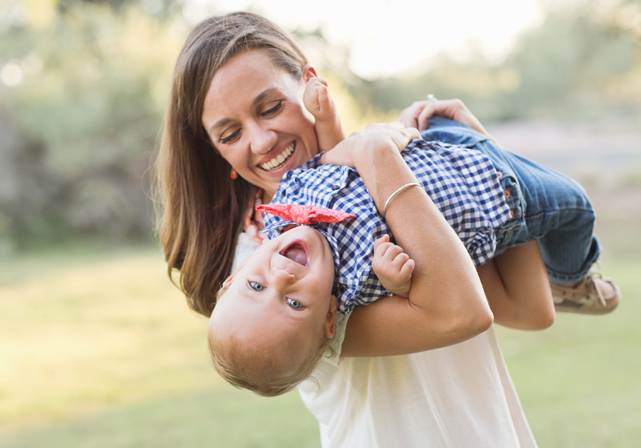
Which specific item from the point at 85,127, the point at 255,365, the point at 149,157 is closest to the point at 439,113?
the point at 255,365

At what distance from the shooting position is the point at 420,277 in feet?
4.28

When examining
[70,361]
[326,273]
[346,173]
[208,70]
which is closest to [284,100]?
[208,70]

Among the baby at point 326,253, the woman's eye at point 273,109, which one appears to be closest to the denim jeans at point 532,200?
the baby at point 326,253

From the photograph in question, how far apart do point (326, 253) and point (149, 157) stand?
767 cm

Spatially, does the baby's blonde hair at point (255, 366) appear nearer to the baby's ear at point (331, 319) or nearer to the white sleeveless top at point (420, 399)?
the baby's ear at point (331, 319)

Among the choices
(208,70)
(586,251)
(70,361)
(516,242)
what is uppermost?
(208,70)

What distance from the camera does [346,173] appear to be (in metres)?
1.45

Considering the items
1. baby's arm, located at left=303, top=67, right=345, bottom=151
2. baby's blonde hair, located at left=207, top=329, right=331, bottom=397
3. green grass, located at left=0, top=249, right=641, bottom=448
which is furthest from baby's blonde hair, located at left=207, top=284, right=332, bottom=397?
green grass, located at left=0, top=249, right=641, bottom=448

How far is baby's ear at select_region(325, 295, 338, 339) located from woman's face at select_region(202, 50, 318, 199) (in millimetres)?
453

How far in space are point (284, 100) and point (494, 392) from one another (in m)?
0.97

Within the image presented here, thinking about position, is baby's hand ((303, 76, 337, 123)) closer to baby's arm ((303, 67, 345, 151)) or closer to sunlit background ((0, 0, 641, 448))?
baby's arm ((303, 67, 345, 151))

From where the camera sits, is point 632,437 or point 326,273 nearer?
point 326,273

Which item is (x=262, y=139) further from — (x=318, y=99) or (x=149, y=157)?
(x=149, y=157)

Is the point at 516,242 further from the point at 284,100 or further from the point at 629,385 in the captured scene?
the point at 629,385
